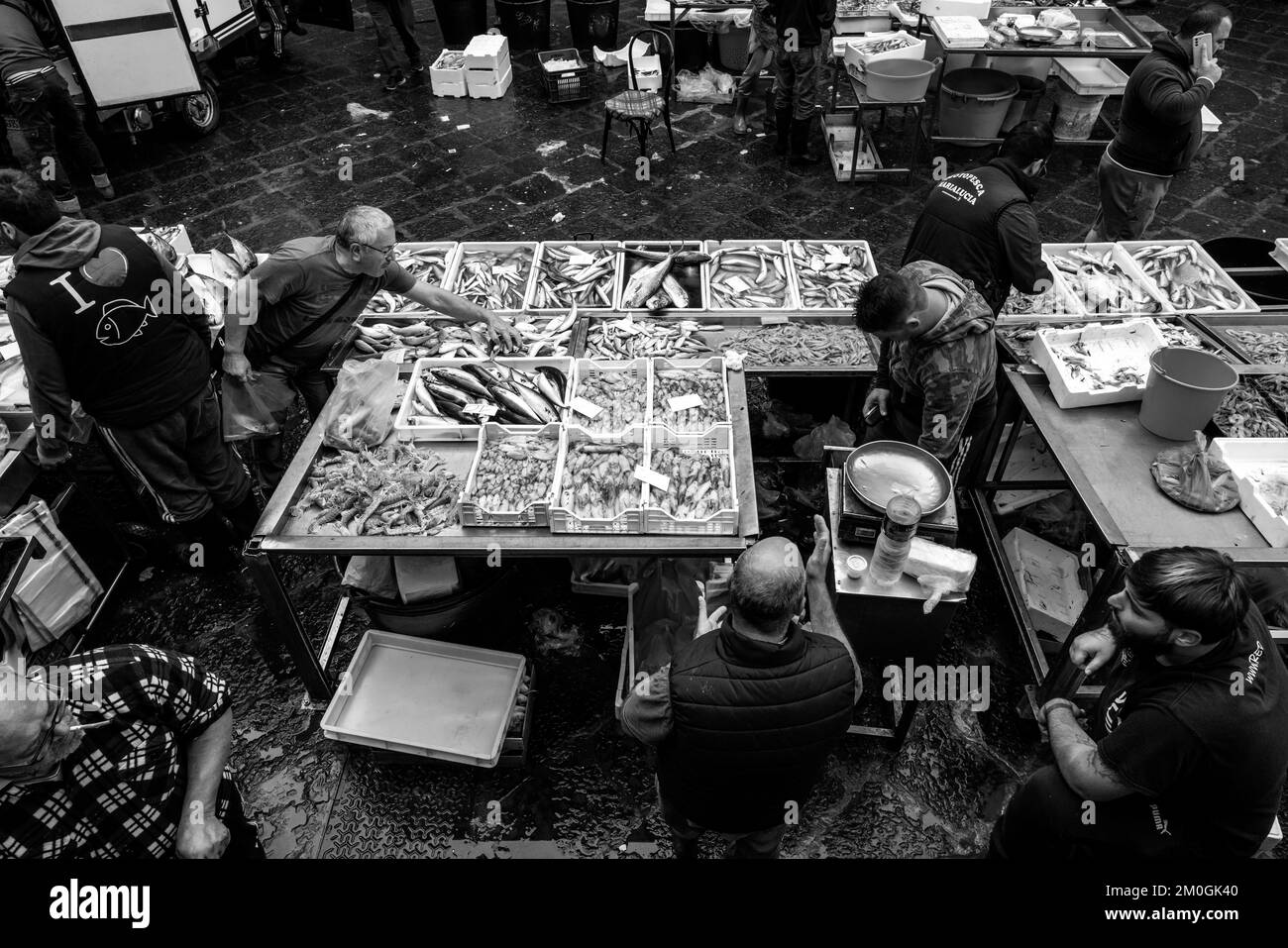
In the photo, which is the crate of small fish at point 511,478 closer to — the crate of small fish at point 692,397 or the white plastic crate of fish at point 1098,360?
the crate of small fish at point 692,397

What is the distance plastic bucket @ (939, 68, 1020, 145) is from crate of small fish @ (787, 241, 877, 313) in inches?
129

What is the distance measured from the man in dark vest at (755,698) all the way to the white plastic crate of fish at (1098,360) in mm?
2562

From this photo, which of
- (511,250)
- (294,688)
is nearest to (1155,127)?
(511,250)

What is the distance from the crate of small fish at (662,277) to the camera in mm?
5613

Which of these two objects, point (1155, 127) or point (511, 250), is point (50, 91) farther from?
point (1155, 127)

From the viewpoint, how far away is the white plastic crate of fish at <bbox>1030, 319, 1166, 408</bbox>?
4367mm

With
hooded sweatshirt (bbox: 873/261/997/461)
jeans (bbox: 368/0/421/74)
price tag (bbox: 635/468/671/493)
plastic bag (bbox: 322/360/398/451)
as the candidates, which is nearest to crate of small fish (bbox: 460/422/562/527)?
price tag (bbox: 635/468/671/493)

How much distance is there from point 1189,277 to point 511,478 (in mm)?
5148

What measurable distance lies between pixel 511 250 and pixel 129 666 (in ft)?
14.8

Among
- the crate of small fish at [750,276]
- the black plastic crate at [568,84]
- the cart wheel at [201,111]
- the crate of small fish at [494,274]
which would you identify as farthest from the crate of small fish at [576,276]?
the cart wheel at [201,111]

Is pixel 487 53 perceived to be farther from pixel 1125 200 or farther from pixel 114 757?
pixel 114 757

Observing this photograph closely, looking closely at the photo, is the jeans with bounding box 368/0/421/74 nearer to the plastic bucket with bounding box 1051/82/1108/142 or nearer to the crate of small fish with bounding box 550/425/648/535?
the plastic bucket with bounding box 1051/82/1108/142

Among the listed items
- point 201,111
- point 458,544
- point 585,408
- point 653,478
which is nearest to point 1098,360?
point 653,478

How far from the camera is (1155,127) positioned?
5.92 meters
